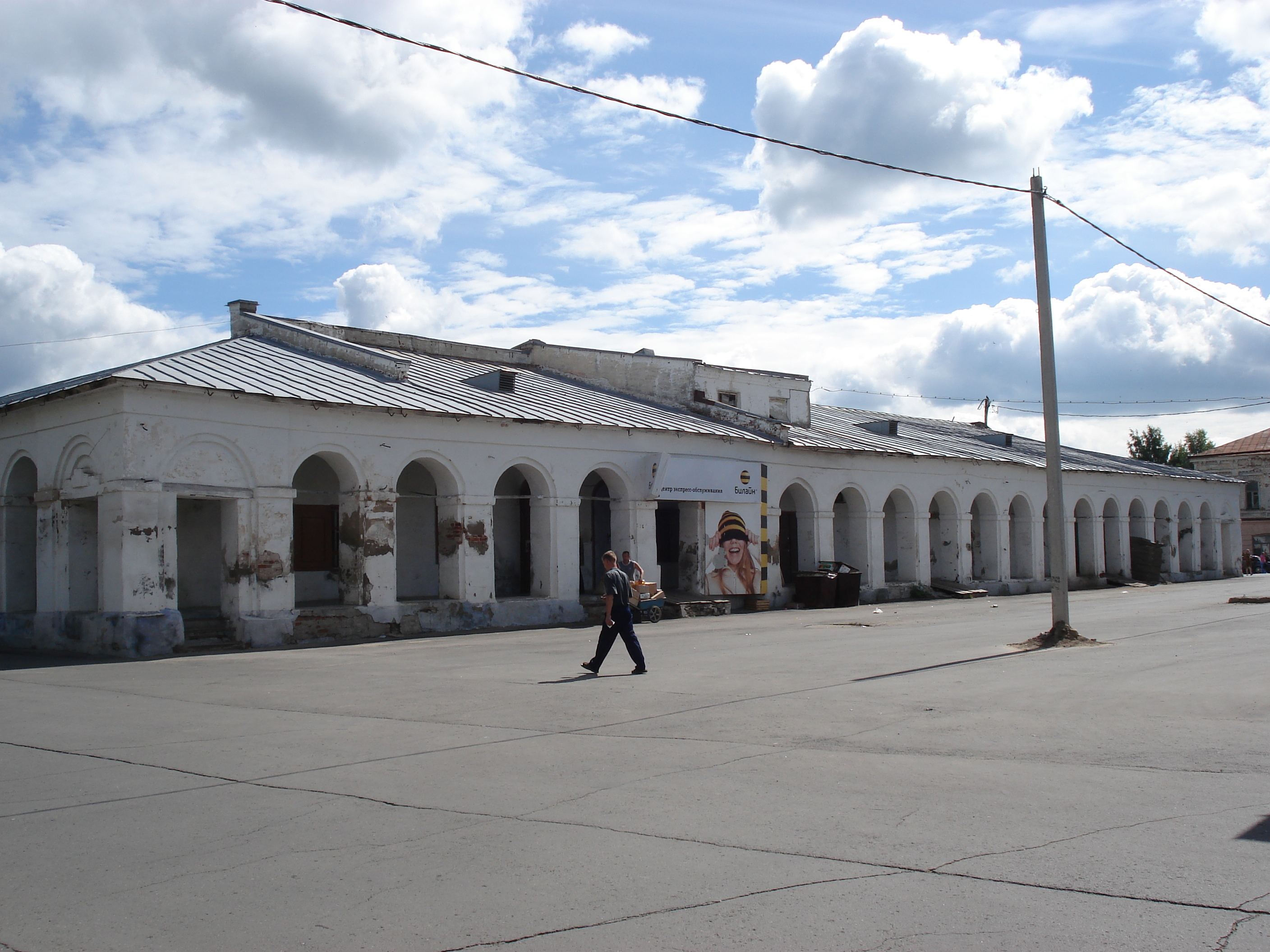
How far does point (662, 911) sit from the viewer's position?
4.40 metres

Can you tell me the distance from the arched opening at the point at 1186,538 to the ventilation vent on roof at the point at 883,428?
17.7 meters

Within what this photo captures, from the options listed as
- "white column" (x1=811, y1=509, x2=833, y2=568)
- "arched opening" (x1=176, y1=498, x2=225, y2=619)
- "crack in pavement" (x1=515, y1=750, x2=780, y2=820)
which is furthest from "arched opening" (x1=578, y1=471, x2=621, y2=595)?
"crack in pavement" (x1=515, y1=750, x2=780, y2=820)

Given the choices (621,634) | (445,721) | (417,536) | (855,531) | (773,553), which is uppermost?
(417,536)

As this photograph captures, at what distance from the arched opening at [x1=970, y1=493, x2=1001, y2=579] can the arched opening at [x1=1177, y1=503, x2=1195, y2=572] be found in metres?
15.0

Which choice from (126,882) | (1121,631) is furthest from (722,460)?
(126,882)

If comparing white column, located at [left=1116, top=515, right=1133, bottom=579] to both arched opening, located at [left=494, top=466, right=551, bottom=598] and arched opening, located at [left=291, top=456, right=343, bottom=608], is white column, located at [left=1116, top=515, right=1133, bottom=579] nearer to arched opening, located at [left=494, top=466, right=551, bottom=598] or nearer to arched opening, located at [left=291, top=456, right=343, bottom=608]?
arched opening, located at [left=494, top=466, right=551, bottom=598]

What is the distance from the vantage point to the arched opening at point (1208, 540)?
155 ft

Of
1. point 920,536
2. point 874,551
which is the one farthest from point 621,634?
point 920,536

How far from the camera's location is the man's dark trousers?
1290cm

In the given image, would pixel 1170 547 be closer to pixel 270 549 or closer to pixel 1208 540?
pixel 1208 540

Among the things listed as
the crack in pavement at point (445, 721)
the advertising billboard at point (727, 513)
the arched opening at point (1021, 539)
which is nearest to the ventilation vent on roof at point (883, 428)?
the arched opening at point (1021, 539)

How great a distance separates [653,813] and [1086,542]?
37.2m

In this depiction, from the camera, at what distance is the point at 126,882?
5008mm

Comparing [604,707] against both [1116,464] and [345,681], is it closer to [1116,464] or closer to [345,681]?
[345,681]
